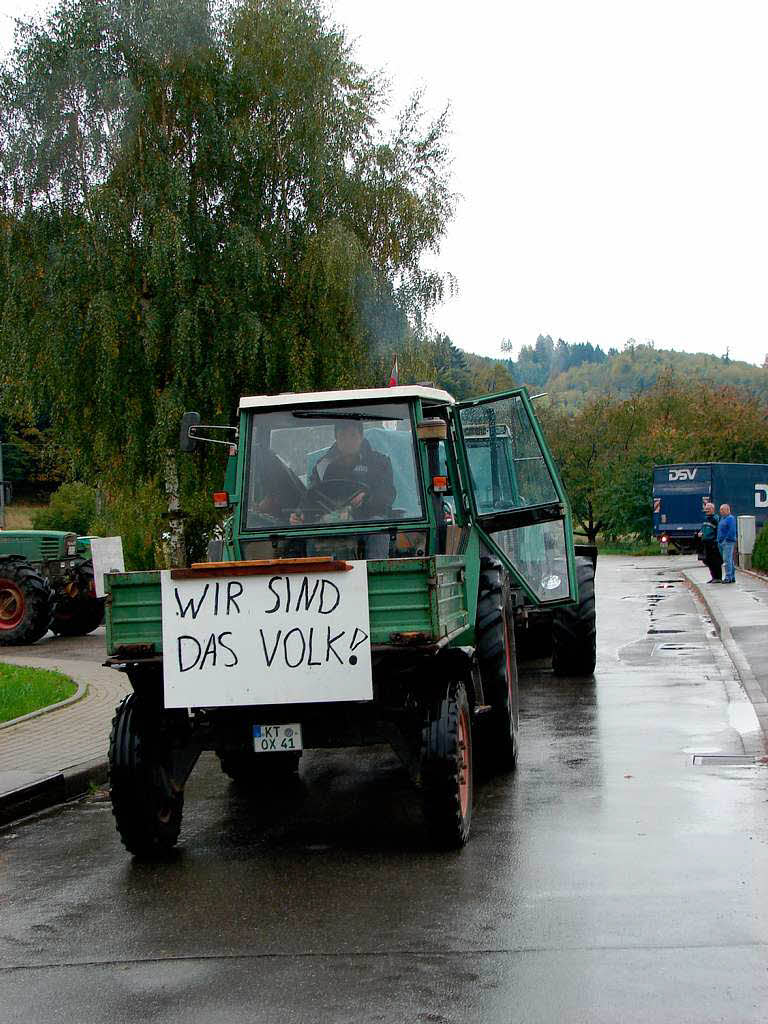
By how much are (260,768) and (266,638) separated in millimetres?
2811

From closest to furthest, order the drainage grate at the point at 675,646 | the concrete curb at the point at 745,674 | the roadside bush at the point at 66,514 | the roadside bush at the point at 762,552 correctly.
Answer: the concrete curb at the point at 745,674 → the drainage grate at the point at 675,646 → the roadside bush at the point at 762,552 → the roadside bush at the point at 66,514

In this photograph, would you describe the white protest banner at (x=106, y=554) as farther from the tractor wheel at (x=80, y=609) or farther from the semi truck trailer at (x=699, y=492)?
the semi truck trailer at (x=699, y=492)

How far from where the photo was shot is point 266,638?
22.6ft

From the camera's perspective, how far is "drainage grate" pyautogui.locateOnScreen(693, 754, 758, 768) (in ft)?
30.3

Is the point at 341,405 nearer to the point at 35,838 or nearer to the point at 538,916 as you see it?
the point at 35,838

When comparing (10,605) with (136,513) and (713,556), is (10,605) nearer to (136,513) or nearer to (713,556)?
(136,513)

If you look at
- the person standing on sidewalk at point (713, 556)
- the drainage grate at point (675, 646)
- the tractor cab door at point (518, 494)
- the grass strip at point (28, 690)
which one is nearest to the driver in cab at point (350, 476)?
the tractor cab door at point (518, 494)

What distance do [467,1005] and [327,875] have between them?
2048 millimetres

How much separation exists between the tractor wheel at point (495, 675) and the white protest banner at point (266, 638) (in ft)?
7.35

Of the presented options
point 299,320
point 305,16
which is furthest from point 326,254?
point 305,16

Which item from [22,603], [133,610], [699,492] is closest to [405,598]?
[133,610]

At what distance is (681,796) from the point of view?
8203mm

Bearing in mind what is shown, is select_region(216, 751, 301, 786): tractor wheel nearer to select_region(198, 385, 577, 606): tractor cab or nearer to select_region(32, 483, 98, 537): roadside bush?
select_region(198, 385, 577, 606): tractor cab

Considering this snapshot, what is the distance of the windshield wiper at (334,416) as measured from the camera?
8.66 m
